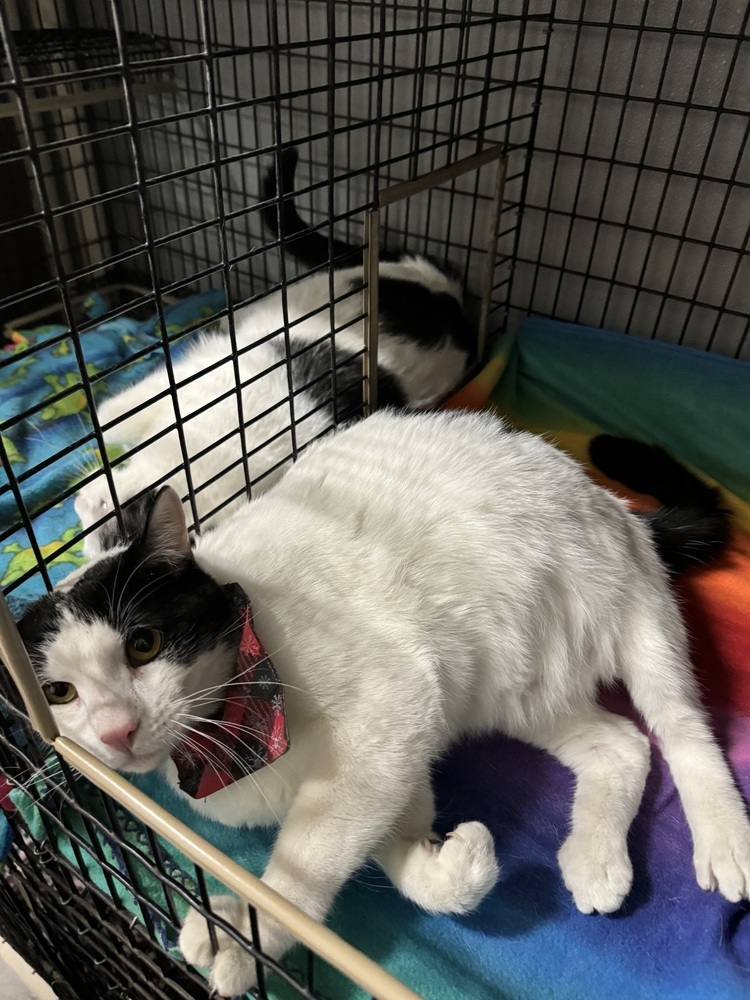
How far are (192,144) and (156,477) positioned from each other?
5.03ft

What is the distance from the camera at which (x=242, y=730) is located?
2.83 feet

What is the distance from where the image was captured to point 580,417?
1825 millimetres

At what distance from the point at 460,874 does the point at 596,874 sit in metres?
0.19

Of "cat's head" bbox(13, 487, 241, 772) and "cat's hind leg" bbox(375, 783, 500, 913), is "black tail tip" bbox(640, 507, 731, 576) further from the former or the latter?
"cat's head" bbox(13, 487, 241, 772)

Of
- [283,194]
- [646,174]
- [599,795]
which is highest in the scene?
[283,194]

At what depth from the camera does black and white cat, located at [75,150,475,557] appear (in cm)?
128

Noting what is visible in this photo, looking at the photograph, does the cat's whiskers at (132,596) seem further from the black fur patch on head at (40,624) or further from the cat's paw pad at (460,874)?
the cat's paw pad at (460,874)

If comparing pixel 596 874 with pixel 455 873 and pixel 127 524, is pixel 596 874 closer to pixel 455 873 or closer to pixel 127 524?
pixel 455 873

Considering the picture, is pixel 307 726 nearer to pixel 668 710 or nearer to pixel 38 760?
pixel 38 760

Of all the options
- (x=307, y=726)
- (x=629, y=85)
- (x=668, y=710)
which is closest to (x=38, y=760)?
(x=307, y=726)

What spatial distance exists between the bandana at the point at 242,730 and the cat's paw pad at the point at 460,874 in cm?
25

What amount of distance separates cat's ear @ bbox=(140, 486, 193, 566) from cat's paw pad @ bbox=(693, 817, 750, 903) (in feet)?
2.56

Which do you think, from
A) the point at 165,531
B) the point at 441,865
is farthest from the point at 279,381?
the point at 441,865

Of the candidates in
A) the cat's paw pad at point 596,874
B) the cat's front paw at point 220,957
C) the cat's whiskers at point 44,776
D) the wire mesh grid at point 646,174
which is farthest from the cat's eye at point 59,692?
the wire mesh grid at point 646,174
